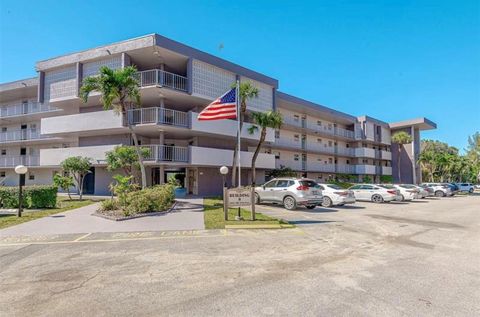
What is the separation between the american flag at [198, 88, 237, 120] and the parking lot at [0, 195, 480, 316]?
6.28 metres

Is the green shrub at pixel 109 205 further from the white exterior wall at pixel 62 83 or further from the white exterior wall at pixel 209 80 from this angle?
the white exterior wall at pixel 62 83

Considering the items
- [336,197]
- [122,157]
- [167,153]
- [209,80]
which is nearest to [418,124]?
[336,197]

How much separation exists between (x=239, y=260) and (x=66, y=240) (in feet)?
19.1

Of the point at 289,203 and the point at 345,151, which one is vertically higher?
the point at 345,151

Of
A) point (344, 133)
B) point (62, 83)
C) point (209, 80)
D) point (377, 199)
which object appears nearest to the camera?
point (377, 199)

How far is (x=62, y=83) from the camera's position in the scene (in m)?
23.7

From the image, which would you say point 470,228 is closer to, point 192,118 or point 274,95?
point 192,118

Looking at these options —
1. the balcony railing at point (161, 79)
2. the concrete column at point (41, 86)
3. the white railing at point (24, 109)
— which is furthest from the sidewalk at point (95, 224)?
the white railing at point (24, 109)

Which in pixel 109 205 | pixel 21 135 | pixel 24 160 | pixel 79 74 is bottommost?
pixel 109 205

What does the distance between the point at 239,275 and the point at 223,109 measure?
946 cm

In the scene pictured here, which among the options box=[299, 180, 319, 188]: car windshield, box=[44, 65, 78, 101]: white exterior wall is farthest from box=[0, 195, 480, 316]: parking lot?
box=[44, 65, 78, 101]: white exterior wall

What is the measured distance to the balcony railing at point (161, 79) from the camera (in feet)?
67.2

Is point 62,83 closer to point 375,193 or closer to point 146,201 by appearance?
point 146,201

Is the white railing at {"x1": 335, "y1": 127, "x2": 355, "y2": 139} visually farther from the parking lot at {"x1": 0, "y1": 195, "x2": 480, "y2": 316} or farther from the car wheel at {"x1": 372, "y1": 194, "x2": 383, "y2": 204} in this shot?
the parking lot at {"x1": 0, "y1": 195, "x2": 480, "y2": 316}
